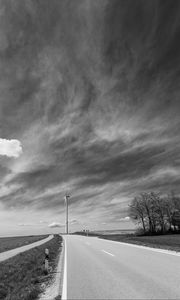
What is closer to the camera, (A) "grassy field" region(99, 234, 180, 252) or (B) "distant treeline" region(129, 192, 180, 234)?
(A) "grassy field" region(99, 234, 180, 252)

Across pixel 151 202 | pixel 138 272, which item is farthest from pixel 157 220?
pixel 138 272

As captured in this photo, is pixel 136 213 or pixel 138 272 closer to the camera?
pixel 138 272

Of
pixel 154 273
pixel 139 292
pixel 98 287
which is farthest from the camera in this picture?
pixel 154 273

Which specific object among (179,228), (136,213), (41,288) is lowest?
(41,288)

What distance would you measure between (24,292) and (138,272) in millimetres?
4441

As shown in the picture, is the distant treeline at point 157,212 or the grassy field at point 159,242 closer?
the grassy field at point 159,242

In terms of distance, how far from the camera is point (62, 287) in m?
7.70

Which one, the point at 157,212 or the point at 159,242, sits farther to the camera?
the point at 157,212

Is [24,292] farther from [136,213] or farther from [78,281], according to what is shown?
[136,213]

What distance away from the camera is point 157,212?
7069 centimetres

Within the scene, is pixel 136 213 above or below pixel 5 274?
above

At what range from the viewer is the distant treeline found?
6944 centimetres

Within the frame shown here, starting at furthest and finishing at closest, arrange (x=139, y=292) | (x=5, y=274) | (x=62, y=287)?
1. (x=5, y=274)
2. (x=62, y=287)
3. (x=139, y=292)

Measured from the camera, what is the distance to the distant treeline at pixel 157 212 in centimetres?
6944
